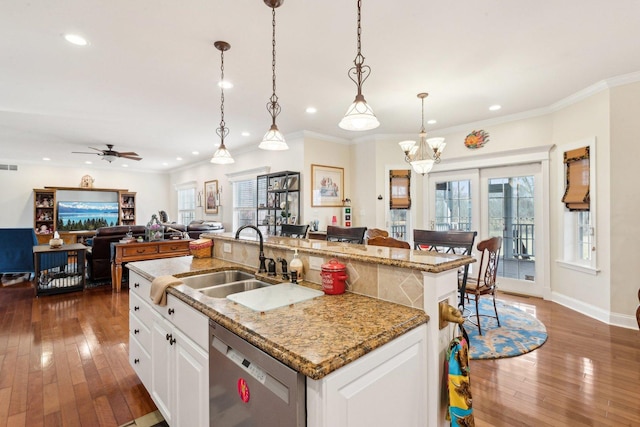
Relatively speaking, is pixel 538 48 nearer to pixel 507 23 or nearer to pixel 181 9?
pixel 507 23

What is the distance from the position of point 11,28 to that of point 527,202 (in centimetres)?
618

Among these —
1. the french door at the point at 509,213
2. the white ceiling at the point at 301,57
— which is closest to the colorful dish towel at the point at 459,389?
the white ceiling at the point at 301,57

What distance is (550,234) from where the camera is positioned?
13.9ft

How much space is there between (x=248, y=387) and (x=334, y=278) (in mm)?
627

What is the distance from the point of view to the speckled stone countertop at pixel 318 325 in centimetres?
87

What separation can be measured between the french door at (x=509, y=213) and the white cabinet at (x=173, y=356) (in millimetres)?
4784

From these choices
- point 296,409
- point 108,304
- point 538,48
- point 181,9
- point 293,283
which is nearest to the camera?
point 296,409

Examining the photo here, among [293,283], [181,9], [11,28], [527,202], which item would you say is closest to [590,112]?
[527,202]

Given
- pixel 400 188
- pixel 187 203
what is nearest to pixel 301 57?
pixel 400 188

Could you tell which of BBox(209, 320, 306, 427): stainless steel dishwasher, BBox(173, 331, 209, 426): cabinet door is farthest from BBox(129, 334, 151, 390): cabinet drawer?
BBox(209, 320, 306, 427): stainless steel dishwasher

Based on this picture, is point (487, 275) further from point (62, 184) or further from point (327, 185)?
point (62, 184)

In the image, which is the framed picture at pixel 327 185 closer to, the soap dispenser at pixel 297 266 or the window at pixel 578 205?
the window at pixel 578 205

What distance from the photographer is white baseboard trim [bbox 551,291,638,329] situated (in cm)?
327

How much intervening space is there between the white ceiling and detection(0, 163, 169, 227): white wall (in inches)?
179
